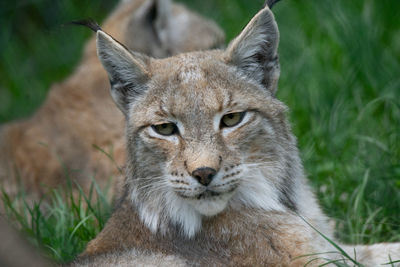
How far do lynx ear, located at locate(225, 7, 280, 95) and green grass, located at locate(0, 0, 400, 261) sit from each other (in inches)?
36.8

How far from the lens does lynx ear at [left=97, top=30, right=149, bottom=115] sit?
422 cm

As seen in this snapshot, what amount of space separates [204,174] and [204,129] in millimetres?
326

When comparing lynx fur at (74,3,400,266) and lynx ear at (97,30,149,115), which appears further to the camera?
lynx ear at (97,30,149,115)

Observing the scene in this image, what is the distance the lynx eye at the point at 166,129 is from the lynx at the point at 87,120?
1.69 m

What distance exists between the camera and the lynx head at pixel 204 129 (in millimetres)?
3896

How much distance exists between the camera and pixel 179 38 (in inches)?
299

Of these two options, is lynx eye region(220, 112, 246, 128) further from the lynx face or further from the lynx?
the lynx

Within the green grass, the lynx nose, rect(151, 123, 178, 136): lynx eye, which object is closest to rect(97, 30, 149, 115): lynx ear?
rect(151, 123, 178, 136): lynx eye

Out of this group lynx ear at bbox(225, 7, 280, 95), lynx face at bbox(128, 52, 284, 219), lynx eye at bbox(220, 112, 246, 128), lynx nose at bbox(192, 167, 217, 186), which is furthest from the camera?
lynx ear at bbox(225, 7, 280, 95)

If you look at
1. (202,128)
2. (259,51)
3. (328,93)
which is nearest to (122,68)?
(202,128)

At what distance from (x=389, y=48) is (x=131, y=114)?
3777 mm

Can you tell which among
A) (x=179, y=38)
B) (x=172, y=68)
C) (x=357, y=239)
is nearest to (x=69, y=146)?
(x=179, y=38)

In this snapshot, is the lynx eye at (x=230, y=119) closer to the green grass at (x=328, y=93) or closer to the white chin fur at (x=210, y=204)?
the white chin fur at (x=210, y=204)

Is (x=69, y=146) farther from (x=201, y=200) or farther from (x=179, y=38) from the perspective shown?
(x=201, y=200)
